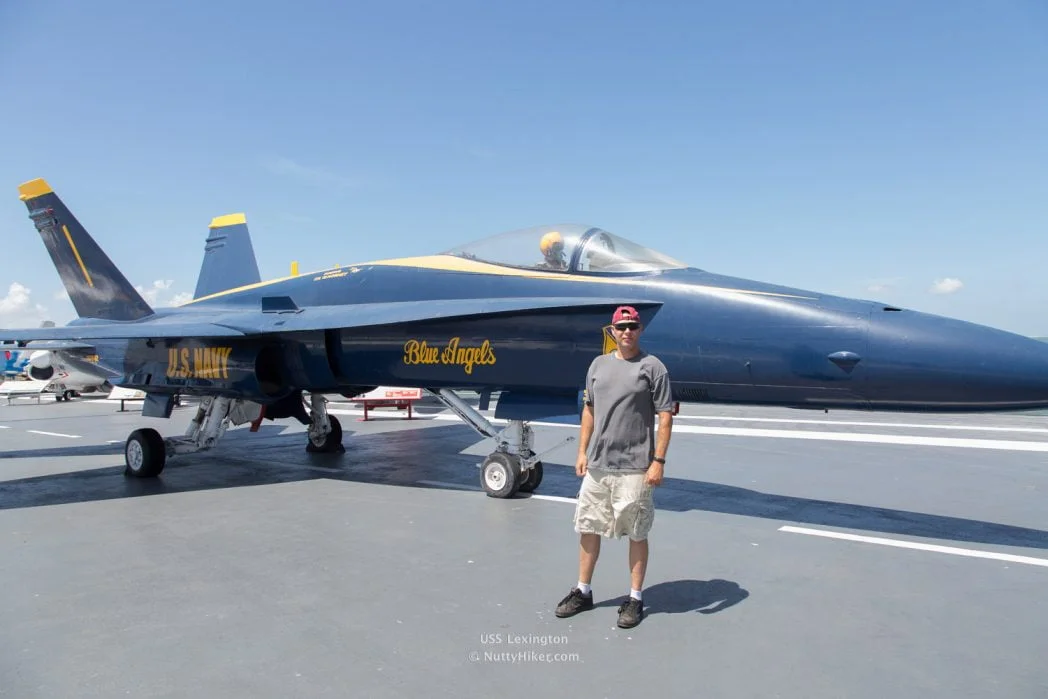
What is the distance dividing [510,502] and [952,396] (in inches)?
147

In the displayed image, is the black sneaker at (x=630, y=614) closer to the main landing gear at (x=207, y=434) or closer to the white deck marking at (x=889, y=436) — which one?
the white deck marking at (x=889, y=436)

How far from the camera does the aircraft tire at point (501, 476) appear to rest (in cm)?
648

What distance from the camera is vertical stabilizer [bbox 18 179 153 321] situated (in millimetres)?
10148

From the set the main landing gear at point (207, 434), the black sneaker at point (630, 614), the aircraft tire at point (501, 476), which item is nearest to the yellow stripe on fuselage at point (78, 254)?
the main landing gear at point (207, 434)

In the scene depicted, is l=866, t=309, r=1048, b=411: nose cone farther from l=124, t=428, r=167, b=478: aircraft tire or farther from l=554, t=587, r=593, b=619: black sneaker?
l=124, t=428, r=167, b=478: aircraft tire

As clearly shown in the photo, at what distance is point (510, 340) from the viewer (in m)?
6.18

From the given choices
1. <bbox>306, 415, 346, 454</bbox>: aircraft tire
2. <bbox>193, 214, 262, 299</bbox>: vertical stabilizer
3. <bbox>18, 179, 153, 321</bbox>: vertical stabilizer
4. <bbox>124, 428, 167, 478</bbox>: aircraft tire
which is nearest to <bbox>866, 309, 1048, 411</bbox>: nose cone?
<bbox>306, 415, 346, 454</bbox>: aircraft tire

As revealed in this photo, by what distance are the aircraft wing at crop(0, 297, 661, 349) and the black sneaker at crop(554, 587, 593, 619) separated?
8.50ft

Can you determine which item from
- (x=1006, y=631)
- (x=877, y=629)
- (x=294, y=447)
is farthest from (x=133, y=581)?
(x=294, y=447)

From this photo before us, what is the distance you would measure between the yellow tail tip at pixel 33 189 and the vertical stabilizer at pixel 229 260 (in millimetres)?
2686

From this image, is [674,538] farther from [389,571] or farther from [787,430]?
[787,430]

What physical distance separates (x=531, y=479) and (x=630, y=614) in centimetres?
354

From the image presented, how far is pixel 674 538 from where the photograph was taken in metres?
5.03

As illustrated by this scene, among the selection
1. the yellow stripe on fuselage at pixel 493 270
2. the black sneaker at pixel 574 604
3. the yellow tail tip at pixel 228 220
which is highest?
the yellow tail tip at pixel 228 220
